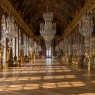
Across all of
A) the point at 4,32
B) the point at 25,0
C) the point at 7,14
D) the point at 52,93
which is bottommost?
the point at 52,93

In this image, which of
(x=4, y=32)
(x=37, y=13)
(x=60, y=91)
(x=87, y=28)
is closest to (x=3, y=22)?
(x=4, y=32)

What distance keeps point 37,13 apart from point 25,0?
14.1 metres

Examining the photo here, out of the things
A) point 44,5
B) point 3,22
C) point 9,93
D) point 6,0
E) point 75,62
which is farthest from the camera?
point 44,5

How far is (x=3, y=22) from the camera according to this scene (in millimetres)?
22219

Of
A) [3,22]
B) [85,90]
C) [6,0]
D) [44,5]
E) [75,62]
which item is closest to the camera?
[85,90]

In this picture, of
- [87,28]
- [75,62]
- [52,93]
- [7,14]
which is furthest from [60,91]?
[75,62]

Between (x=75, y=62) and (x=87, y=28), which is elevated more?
(x=87, y=28)

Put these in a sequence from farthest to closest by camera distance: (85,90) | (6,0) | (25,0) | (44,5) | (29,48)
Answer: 1. (29,48)
2. (44,5)
3. (25,0)
4. (6,0)
5. (85,90)

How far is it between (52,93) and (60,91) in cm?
55

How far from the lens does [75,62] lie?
2942cm

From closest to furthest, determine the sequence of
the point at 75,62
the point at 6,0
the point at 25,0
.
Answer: the point at 6,0, the point at 75,62, the point at 25,0

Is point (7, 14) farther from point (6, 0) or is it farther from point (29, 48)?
point (29, 48)

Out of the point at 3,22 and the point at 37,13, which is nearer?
the point at 3,22

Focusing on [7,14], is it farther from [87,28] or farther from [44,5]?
[44,5]
